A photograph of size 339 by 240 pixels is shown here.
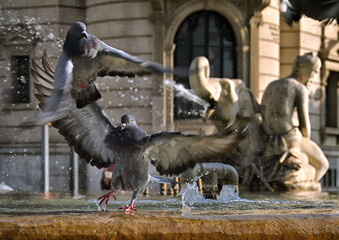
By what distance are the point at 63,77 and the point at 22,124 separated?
39cm

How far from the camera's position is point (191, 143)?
3.58 m

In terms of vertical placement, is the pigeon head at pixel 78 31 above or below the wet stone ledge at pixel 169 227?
above

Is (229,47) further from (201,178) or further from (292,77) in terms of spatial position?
(201,178)

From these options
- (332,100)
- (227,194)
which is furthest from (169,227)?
(332,100)

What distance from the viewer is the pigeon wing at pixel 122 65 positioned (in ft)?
12.7

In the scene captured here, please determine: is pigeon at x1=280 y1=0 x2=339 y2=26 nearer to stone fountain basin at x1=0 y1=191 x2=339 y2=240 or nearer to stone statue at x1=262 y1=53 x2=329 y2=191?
stone fountain basin at x1=0 y1=191 x2=339 y2=240

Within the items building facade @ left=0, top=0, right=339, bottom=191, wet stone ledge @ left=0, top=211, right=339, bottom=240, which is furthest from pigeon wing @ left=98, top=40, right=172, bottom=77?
building facade @ left=0, top=0, right=339, bottom=191

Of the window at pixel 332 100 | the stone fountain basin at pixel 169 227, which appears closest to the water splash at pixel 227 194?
the stone fountain basin at pixel 169 227

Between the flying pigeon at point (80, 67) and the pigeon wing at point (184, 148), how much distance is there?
40 cm

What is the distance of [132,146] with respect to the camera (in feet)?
11.8

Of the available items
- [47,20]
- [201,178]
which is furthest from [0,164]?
[201,178]

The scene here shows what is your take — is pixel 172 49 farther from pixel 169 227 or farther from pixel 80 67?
pixel 169 227

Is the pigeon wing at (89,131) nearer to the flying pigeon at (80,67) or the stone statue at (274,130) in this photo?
the flying pigeon at (80,67)

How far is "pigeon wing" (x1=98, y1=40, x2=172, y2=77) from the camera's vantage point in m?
3.88
